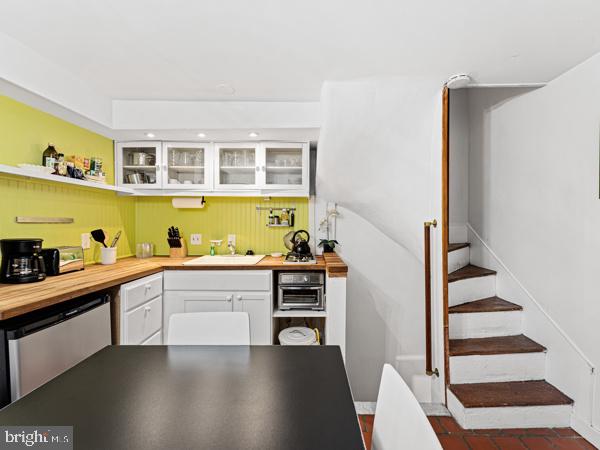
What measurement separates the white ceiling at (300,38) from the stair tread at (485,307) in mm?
1727

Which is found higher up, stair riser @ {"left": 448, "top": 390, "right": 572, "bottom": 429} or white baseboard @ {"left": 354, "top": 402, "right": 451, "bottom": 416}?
stair riser @ {"left": 448, "top": 390, "right": 572, "bottom": 429}

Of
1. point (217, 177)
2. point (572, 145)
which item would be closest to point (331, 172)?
point (217, 177)

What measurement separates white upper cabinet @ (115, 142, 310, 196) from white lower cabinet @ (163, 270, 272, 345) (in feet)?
2.71

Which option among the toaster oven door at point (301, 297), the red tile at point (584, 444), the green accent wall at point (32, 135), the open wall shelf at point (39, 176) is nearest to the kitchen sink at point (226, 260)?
the toaster oven door at point (301, 297)

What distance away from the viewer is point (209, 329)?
1.70 metres

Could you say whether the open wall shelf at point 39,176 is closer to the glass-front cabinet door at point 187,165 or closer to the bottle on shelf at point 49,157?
the bottle on shelf at point 49,157

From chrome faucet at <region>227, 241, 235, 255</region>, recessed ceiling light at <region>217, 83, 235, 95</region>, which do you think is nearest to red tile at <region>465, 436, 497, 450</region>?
chrome faucet at <region>227, 241, 235, 255</region>

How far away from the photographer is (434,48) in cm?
188

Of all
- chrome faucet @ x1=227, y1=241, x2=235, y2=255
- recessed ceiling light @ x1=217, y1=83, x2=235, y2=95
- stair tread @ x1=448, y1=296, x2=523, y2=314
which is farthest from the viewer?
chrome faucet @ x1=227, y1=241, x2=235, y2=255

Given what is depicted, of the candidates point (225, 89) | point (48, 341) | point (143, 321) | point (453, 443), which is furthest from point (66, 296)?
point (453, 443)

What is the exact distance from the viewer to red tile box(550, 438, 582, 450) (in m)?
2.07

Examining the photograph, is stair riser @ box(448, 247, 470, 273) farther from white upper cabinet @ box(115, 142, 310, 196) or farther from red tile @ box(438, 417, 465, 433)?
white upper cabinet @ box(115, 142, 310, 196)

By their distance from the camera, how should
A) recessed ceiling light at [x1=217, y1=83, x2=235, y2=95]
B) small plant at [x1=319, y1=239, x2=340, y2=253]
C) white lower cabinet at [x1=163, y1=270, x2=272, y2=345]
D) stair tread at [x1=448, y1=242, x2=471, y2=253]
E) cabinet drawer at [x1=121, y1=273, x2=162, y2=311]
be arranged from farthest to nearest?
small plant at [x1=319, y1=239, x2=340, y2=253]
stair tread at [x1=448, y1=242, x2=471, y2=253]
white lower cabinet at [x1=163, y1=270, x2=272, y2=345]
recessed ceiling light at [x1=217, y1=83, x2=235, y2=95]
cabinet drawer at [x1=121, y1=273, x2=162, y2=311]

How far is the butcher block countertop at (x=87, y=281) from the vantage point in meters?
1.61
